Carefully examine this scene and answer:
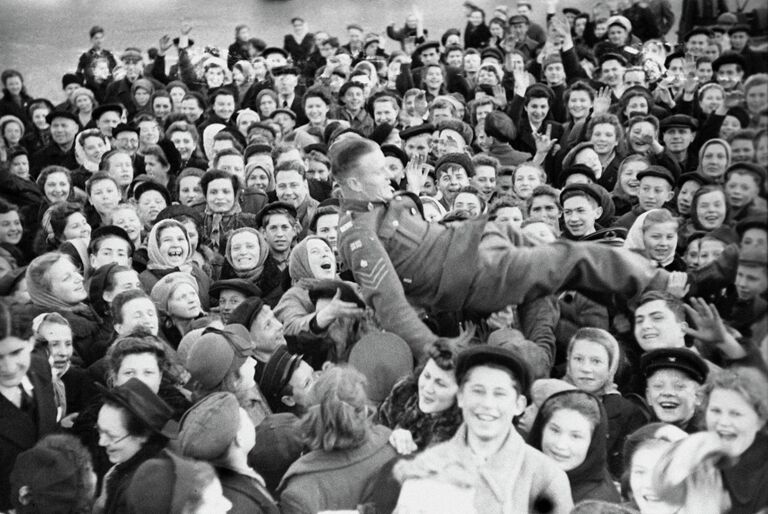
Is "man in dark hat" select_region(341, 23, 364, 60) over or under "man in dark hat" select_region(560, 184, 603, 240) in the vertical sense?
over

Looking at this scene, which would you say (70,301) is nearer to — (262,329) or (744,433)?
(262,329)

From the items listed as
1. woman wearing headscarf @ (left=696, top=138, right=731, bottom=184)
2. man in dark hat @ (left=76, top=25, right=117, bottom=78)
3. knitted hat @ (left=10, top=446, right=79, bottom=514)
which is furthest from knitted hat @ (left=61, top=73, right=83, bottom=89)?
woman wearing headscarf @ (left=696, top=138, right=731, bottom=184)

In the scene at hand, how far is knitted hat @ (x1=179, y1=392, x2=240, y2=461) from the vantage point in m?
2.78

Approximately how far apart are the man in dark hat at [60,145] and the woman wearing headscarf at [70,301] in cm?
361

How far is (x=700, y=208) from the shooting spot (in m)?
2.42

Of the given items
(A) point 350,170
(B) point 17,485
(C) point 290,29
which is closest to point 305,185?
Result: (A) point 350,170

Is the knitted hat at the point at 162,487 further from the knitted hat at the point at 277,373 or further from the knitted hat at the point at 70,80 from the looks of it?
the knitted hat at the point at 70,80

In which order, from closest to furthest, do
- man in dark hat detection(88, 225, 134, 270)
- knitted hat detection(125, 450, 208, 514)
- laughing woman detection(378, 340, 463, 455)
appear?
1. knitted hat detection(125, 450, 208, 514)
2. laughing woman detection(378, 340, 463, 455)
3. man in dark hat detection(88, 225, 134, 270)

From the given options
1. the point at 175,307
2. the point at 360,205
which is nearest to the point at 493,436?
the point at 360,205

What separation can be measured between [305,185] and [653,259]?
3.51 meters

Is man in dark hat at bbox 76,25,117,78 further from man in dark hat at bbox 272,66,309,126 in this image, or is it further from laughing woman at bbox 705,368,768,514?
laughing woman at bbox 705,368,768,514

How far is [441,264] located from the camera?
313cm

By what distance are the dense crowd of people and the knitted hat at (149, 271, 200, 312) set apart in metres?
0.01

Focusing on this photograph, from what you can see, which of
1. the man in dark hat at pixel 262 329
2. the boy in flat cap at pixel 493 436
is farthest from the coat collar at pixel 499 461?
the man in dark hat at pixel 262 329
